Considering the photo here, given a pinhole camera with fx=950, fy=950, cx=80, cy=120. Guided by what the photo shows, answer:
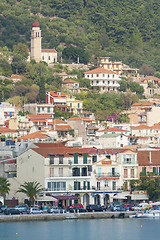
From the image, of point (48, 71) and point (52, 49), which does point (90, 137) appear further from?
point (52, 49)

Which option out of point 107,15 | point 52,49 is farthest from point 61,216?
point 107,15

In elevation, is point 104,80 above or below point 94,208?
above

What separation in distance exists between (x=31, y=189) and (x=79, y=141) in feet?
96.9

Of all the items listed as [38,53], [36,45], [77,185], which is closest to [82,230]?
[77,185]

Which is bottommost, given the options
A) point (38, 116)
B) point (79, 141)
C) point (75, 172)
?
point (75, 172)

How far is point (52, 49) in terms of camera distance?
16688 cm

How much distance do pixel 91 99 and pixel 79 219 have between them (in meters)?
66.5

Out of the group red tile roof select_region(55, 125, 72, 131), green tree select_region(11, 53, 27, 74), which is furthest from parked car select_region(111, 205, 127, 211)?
green tree select_region(11, 53, 27, 74)

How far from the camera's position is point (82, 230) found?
7681cm

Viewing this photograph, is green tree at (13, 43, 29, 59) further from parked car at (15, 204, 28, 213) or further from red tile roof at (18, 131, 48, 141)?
parked car at (15, 204, 28, 213)

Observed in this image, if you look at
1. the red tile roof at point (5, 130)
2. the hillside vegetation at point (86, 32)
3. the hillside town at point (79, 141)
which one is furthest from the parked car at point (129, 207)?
the hillside vegetation at point (86, 32)

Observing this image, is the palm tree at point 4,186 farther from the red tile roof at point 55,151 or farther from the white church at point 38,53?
the white church at point 38,53

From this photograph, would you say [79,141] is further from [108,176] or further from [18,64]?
[18,64]

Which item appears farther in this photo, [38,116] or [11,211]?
[38,116]
